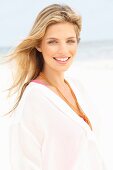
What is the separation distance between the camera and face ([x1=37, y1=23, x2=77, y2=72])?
2.20 m

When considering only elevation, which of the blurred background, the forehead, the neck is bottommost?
the blurred background

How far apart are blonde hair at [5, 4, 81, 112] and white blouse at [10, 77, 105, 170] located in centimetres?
14

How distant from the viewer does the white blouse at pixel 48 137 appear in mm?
2076

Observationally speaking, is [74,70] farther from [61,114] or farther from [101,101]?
[61,114]

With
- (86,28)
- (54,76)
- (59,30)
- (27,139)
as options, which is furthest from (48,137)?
(86,28)

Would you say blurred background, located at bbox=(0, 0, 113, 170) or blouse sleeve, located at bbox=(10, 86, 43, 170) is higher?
blouse sleeve, located at bbox=(10, 86, 43, 170)

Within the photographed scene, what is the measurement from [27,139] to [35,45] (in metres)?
0.42

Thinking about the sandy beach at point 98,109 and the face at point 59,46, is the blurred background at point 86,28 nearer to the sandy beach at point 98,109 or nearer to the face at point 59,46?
the sandy beach at point 98,109

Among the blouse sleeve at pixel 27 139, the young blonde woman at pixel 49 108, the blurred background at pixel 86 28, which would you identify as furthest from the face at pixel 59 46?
the blurred background at pixel 86 28

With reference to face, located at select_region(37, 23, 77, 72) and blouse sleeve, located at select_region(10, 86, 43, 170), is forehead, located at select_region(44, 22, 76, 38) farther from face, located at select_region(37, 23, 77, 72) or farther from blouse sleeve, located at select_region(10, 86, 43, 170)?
blouse sleeve, located at select_region(10, 86, 43, 170)

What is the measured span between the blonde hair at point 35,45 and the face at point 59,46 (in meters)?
0.02

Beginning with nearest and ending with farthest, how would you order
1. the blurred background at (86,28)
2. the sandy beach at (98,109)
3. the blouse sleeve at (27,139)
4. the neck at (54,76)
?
the blouse sleeve at (27,139) < the neck at (54,76) < the sandy beach at (98,109) < the blurred background at (86,28)

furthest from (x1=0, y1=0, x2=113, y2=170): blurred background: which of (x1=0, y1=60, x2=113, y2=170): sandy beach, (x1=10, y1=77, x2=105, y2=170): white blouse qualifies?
(x1=10, y1=77, x2=105, y2=170): white blouse

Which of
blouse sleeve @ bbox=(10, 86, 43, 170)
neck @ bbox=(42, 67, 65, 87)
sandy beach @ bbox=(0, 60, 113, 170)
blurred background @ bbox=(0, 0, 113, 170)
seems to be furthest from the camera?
blurred background @ bbox=(0, 0, 113, 170)
